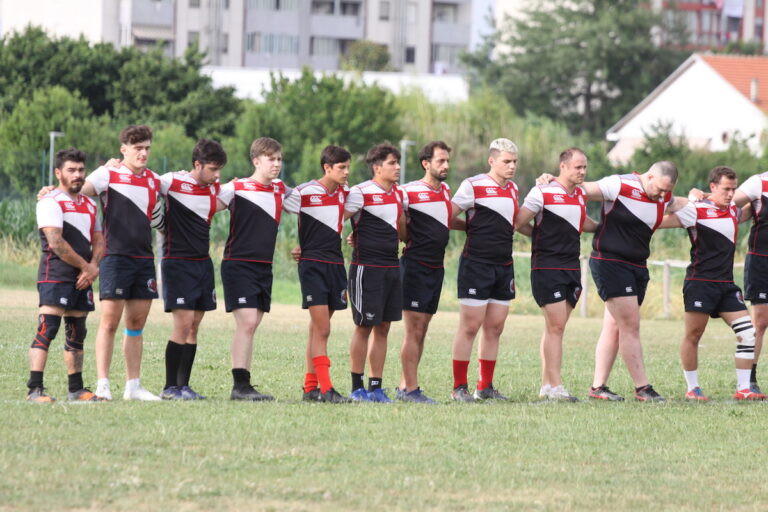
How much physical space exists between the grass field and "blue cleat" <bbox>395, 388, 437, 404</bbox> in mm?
337

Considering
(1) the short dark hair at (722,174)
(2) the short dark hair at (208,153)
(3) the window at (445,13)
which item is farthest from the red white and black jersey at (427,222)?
(3) the window at (445,13)

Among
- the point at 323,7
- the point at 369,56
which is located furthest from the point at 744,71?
the point at 323,7

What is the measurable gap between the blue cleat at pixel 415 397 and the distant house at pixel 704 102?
58.2 metres

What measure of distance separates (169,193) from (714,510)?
17.1 feet

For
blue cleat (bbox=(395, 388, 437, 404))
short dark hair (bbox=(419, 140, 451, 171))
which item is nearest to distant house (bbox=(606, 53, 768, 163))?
short dark hair (bbox=(419, 140, 451, 171))

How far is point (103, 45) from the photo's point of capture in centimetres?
5406

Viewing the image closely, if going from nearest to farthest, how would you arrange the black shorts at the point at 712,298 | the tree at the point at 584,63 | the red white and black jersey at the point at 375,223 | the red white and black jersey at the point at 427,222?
the red white and black jersey at the point at 375,223 → the red white and black jersey at the point at 427,222 → the black shorts at the point at 712,298 → the tree at the point at 584,63

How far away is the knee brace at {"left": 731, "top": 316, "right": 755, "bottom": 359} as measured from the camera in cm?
1205

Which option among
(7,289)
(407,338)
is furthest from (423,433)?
(7,289)

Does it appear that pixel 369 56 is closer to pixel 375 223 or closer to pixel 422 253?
pixel 422 253

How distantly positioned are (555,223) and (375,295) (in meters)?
1.77

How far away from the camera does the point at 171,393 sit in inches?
426

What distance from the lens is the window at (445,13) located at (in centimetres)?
10256

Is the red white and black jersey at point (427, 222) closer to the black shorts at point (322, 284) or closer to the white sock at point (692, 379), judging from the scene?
the black shorts at point (322, 284)
